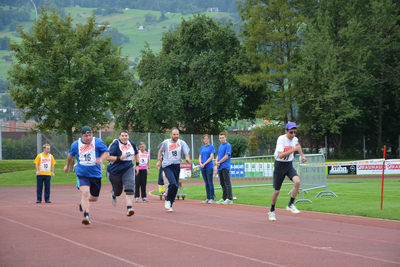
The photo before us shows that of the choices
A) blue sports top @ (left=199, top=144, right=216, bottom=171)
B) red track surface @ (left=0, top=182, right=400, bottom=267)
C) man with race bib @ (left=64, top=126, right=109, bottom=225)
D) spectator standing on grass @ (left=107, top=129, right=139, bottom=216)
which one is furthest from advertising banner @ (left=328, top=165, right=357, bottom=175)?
man with race bib @ (left=64, top=126, right=109, bottom=225)

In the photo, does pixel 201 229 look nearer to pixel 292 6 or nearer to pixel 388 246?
pixel 388 246

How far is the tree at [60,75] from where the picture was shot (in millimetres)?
28156

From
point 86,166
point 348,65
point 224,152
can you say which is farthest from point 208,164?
point 348,65

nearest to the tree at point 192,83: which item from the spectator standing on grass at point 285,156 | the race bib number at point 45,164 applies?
the race bib number at point 45,164

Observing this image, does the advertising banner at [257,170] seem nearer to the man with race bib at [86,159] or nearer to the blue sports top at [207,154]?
the blue sports top at [207,154]

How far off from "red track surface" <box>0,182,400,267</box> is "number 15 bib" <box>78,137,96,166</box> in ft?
4.37

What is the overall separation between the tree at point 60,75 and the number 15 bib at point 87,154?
19241 mm

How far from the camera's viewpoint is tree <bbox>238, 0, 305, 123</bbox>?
44.5 m

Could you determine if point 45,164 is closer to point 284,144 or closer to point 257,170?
point 257,170

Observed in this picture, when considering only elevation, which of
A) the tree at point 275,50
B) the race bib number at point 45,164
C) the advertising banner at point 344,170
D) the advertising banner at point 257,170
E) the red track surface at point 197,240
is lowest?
the red track surface at point 197,240

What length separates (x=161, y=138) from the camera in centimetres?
4034

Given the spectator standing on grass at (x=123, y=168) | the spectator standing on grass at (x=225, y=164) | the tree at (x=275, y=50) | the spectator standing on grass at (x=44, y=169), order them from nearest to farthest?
the spectator standing on grass at (x=123, y=168)
the spectator standing on grass at (x=225, y=164)
the spectator standing on grass at (x=44, y=169)
the tree at (x=275, y=50)

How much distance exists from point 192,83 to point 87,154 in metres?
43.2

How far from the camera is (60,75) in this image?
28750 mm
